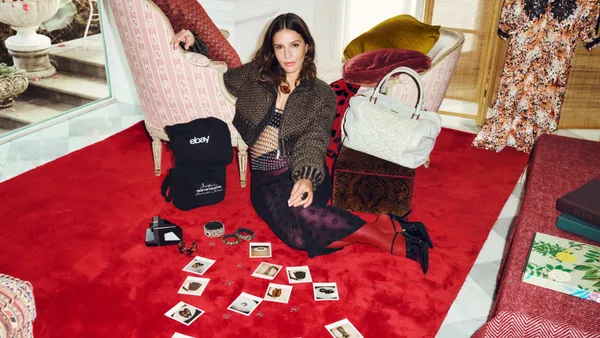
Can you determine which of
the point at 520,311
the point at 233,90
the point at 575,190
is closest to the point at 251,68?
the point at 233,90

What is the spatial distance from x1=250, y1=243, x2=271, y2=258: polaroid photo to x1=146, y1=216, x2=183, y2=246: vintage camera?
0.40 m

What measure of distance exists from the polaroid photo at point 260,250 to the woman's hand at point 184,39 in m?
1.21

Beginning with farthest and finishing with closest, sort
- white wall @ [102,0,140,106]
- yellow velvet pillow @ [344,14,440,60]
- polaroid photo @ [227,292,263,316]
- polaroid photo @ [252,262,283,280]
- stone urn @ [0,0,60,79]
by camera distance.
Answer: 1. white wall @ [102,0,140,106]
2. stone urn @ [0,0,60,79]
3. yellow velvet pillow @ [344,14,440,60]
4. polaroid photo @ [252,262,283,280]
5. polaroid photo @ [227,292,263,316]

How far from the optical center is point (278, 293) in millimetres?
2453

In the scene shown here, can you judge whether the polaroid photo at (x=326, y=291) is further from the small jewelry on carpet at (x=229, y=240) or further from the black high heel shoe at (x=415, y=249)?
the small jewelry on carpet at (x=229, y=240)

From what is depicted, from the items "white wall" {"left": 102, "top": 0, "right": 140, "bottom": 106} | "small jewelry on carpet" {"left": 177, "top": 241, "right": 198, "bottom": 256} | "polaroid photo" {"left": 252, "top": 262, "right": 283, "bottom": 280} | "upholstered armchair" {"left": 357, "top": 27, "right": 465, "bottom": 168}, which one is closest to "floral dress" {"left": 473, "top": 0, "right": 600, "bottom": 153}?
"upholstered armchair" {"left": 357, "top": 27, "right": 465, "bottom": 168}

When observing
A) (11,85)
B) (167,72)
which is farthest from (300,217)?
(11,85)

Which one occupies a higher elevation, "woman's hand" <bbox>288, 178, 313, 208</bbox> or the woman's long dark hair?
the woman's long dark hair

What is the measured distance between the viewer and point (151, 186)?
3426mm

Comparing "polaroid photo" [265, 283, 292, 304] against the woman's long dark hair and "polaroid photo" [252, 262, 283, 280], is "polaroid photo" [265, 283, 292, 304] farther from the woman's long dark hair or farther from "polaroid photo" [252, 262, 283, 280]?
the woman's long dark hair

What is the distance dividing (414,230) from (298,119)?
2.82 feet

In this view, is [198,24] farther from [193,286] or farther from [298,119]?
[193,286]

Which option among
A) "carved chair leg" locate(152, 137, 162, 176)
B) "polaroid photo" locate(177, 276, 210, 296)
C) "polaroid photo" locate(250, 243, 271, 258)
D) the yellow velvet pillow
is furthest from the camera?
the yellow velvet pillow

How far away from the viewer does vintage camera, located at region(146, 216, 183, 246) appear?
2.81 m
